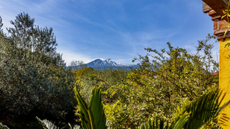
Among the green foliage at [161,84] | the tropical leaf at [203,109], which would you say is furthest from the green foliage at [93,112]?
the green foliage at [161,84]

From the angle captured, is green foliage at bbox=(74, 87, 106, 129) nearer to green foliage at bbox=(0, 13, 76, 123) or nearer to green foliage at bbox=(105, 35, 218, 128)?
green foliage at bbox=(105, 35, 218, 128)

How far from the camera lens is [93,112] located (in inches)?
64.3

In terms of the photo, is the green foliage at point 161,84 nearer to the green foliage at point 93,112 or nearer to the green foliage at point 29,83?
the green foliage at point 93,112

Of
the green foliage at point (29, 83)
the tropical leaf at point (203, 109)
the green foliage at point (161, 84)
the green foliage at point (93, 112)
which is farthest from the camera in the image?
the green foliage at point (29, 83)

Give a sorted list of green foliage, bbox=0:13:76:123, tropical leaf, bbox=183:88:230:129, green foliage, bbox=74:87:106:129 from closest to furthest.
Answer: green foliage, bbox=74:87:106:129 < tropical leaf, bbox=183:88:230:129 < green foliage, bbox=0:13:76:123

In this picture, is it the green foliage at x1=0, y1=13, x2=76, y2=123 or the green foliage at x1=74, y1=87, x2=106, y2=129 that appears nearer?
the green foliage at x1=74, y1=87, x2=106, y2=129

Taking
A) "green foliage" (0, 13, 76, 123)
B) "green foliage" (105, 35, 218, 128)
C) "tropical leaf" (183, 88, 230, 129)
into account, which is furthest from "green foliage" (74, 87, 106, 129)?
"green foliage" (0, 13, 76, 123)

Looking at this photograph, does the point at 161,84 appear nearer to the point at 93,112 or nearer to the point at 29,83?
the point at 93,112

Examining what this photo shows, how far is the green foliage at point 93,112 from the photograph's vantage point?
1.60 meters

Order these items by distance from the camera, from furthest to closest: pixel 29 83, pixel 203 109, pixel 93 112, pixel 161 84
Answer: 1. pixel 29 83
2. pixel 161 84
3. pixel 203 109
4. pixel 93 112

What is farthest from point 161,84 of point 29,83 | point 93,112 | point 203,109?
point 29,83

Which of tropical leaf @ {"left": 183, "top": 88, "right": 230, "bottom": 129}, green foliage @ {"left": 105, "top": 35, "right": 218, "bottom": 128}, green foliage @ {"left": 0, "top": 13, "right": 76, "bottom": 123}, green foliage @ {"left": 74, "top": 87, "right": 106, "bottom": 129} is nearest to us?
green foliage @ {"left": 74, "top": 87, "right": 106, "bottom": 129}

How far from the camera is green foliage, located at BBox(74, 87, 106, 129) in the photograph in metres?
1.60

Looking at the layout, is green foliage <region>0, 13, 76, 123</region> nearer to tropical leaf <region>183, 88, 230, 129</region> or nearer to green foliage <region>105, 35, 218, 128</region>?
green foliage <region>105, 35, 218, 128</region>
